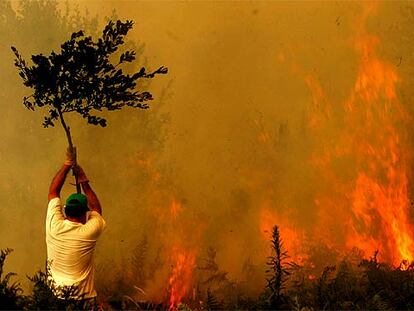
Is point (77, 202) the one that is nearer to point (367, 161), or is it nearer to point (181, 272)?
point (181, 272)

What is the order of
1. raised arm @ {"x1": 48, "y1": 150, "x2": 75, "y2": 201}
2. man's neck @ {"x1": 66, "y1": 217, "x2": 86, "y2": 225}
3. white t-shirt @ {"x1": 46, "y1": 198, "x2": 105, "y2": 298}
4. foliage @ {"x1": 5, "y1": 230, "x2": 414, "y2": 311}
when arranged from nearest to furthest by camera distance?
foliage @ {"x1": 5, "y1": 230, "x2": 414, "y2": 311}, white t-shirt @ {"x1": 46, "y1": 198, "x2": 105, "y2": 298}, man's neck @ {"x1": 66, "y1": 217, "x2": 86, "y2": 225}, raised arm @ {"x1": 48, "y1": 150, "x2": 75, "y2": 201}

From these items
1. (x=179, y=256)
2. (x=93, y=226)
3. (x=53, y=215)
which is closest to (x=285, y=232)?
(x=179, y=256)

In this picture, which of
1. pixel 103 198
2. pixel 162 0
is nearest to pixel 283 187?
pixel 103 198

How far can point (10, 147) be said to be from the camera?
5797mm

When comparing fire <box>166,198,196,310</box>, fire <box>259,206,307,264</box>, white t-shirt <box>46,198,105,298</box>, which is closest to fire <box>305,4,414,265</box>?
fire <box>259,206,307,264</box>

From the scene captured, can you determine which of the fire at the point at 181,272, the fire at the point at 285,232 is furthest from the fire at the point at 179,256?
the fire at the point at 285,232

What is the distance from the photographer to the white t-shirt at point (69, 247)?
403cm

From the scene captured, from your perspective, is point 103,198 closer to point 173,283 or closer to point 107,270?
point 107,270

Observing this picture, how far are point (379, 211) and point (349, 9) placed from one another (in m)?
2.35

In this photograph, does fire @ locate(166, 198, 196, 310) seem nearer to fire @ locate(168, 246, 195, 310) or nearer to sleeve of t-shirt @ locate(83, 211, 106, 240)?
fire @ locate(168, 246, 195, 310)

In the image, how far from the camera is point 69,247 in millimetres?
4035

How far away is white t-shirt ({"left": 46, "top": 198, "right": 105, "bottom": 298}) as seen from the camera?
4031mm

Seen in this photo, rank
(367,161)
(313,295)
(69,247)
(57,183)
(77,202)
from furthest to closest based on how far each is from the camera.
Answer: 1. (367,161)
2. (57,183)
3. (77,202)
4. (69,247)
5. (313,295)

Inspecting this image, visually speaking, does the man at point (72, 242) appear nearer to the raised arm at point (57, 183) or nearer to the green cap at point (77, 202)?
the green cap at point (77, 202)
